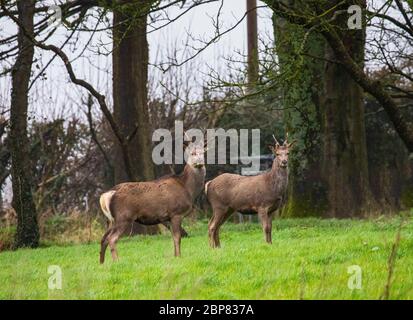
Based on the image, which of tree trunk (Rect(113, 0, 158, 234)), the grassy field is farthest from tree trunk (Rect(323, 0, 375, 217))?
the grassy field

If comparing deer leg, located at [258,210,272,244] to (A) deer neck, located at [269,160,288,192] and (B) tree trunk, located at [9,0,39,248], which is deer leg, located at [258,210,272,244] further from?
(B) tree trunk, located at [9,0,39,248]

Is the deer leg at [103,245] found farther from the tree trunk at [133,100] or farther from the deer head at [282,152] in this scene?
the tree trunk at [133,100]

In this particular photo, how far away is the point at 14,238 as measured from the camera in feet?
66.4

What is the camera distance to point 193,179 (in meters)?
14.1

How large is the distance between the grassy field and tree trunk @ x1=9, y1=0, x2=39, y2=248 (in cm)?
467

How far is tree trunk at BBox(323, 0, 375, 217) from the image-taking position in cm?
2098

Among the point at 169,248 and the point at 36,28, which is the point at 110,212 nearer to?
A: the point at 169,248

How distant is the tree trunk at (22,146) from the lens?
20000 mm

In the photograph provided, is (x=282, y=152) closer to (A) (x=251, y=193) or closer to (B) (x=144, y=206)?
(A) (x=251, y=193)

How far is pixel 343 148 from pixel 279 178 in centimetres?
645

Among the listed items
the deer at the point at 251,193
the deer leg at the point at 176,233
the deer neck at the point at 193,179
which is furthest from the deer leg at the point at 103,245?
the deer at the point at 251,193

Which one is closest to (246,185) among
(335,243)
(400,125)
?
(335,243)

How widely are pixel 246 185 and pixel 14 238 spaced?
729cm
